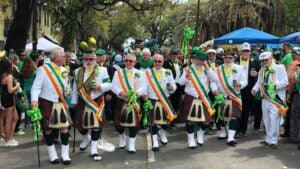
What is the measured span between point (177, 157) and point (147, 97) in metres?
1.22

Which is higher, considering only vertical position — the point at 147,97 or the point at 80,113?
the point at 147,97

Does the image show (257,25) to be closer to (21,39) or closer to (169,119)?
(21,39)

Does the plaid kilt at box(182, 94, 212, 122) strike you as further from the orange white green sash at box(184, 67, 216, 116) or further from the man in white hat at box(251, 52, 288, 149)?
the man in white hat at box(251, 52, 288, 149)

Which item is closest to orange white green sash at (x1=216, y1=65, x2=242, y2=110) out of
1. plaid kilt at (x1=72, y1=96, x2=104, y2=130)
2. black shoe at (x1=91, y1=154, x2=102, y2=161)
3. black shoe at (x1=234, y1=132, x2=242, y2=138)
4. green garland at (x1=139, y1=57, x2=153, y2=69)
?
black shoe at (x1=234, y1=132, x2=242, y2=138)

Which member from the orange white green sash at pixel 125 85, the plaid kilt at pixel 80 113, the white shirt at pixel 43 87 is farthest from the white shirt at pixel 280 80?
the white shirt at pixel 43 87

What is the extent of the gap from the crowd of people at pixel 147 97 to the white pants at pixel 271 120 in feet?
0.06

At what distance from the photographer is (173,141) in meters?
9.60

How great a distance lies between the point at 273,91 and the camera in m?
8.60

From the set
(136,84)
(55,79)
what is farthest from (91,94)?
(136,84)

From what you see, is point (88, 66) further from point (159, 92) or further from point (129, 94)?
point (159, 92)

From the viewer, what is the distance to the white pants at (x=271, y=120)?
8.66 meters

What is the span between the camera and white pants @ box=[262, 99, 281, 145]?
28.4 ft

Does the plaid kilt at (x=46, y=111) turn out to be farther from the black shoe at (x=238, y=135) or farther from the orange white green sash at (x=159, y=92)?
the black shoe at (x=238, y=135)

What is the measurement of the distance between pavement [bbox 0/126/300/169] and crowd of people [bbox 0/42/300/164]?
20 centimetres
